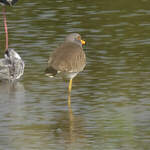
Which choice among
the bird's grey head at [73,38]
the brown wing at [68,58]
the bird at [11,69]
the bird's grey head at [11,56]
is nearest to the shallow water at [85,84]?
the bird at [11,69]

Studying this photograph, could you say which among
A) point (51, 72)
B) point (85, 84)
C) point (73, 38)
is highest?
point (73, 38)

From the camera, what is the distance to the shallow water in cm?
981

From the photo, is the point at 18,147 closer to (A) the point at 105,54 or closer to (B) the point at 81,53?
(B) the point at 81,53

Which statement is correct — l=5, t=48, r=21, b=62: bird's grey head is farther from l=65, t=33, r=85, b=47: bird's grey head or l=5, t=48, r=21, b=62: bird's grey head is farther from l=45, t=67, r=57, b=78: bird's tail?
l=45, t=67, r=57, b=78: bird's tail

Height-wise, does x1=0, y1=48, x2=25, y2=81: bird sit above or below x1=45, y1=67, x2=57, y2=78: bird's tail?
below

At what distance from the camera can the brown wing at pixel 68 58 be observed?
11594 mm

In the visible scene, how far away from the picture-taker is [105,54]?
609 inches

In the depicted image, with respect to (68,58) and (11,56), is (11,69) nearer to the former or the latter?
(11,56)

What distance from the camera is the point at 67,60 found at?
11.8m

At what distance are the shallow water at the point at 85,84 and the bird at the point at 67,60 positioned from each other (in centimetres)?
49

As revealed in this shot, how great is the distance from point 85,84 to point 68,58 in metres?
1.30

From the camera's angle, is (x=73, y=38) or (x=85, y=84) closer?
(x=73, y=38)

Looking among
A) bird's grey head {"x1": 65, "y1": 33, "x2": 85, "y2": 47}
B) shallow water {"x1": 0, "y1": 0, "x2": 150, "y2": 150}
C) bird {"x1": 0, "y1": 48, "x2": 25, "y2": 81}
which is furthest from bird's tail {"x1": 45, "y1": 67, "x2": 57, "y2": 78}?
bird {"x1": 0, "y1": 48, "x2": 25, "y2": 81}

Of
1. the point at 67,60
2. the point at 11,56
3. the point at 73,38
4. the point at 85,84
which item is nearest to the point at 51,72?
the point at 67,60
